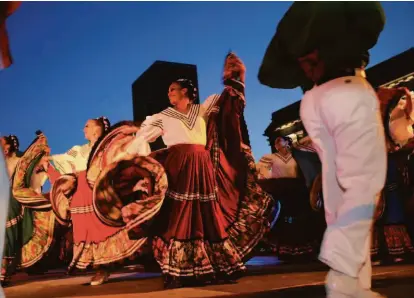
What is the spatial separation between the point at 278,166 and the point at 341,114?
8.29 ft

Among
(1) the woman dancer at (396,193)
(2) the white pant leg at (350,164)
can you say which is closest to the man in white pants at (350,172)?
(2) the white pant leg at (350,164)

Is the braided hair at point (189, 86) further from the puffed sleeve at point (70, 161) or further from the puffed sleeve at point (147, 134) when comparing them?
the puffed sleeve at point (70, 161)

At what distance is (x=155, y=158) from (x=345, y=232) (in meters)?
1.87

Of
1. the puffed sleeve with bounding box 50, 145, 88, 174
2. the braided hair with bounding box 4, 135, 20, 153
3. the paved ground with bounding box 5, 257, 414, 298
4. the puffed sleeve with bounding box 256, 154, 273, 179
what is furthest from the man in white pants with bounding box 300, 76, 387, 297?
the braided hair with bounding box 4, 135, 20, 153

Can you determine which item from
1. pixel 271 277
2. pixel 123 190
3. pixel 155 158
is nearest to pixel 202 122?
pixel 155 158

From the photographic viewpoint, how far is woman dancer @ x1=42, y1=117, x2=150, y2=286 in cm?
309

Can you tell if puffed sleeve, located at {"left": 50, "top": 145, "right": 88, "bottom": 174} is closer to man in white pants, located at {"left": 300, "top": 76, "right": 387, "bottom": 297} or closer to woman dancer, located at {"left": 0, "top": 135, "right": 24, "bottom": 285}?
woman dancer, located at {"left": 0, "top": 135, "right": 24, "bottom": 285}

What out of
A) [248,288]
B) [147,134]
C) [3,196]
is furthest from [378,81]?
[3,196]

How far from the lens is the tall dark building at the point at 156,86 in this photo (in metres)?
2.99

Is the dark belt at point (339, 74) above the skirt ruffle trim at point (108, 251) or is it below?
above

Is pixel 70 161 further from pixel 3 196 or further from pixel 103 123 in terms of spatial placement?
pixel 3 196

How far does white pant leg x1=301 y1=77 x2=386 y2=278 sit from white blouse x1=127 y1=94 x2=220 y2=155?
59.0 inches

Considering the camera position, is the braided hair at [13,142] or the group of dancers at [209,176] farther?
the braided hair at [13,142]

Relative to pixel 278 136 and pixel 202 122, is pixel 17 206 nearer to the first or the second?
pixel 202 122
